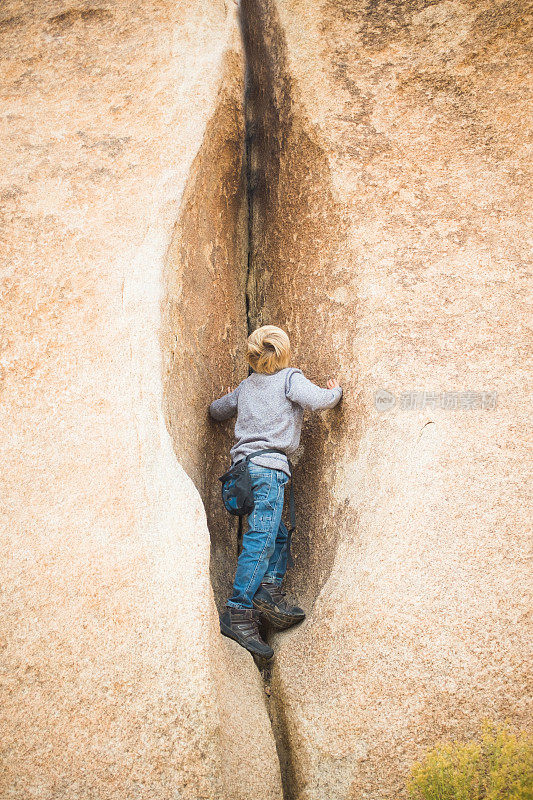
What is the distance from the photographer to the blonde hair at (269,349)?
445 cm

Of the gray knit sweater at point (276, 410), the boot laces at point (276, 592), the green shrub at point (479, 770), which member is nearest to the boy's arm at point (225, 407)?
the gray knit sweater at point (276, 410)

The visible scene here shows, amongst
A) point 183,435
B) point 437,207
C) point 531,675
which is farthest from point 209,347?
point 531,675

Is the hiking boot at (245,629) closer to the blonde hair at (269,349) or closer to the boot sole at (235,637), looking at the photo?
the boot sole at (235,637)

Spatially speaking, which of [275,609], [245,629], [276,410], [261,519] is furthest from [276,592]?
[276,410]

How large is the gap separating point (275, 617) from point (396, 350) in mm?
1811

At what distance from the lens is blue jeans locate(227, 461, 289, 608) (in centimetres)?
411

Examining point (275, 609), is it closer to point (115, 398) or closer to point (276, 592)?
point (276, 592)

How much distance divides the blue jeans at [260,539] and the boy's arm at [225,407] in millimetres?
576

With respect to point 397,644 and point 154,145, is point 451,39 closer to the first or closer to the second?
point 154,145

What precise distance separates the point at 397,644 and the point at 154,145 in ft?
12.0

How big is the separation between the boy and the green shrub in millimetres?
1208

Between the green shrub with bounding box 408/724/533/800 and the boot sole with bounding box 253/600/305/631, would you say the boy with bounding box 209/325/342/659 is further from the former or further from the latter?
the green shrub with bounding box 408/724/533/800

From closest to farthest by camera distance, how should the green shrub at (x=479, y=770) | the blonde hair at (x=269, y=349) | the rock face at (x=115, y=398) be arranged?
1. the green shrub at (x=479, y=770)
2. the rock face at (x=115, y=398)
3. the blonde hair at (x=269, y=349)

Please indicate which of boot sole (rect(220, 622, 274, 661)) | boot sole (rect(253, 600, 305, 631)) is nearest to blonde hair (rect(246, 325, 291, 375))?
boot sole (rect(253, 600, 305, 631))
